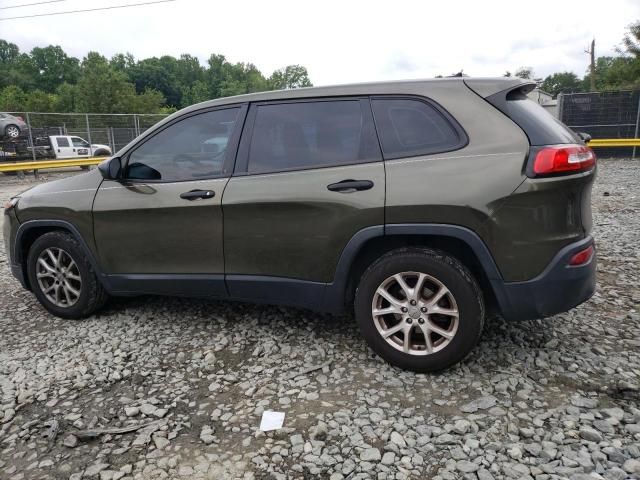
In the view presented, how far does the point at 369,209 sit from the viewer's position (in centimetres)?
293

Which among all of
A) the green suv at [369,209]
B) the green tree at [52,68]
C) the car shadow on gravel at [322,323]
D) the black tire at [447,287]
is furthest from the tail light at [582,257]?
the green tree at [52,68]

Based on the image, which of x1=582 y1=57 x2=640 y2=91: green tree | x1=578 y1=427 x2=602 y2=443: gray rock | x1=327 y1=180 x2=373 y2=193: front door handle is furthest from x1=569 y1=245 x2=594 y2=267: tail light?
x1=582 y1=57 x2=640 y2=91: green tree

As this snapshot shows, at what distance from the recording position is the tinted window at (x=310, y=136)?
122 inches

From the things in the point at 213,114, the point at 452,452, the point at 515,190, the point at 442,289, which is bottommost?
the point at 452,452

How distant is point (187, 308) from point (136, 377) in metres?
1.12

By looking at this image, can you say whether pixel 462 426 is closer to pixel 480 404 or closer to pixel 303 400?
pixel 480 404

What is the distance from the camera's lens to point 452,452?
2.33 meters

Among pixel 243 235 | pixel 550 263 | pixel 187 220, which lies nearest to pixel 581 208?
pixel 550 263

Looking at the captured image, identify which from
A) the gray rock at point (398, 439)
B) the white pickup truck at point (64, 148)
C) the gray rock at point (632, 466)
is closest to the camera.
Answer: the gray rock at point (632, 466)

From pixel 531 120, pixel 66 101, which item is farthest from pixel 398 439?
pixel 66 101

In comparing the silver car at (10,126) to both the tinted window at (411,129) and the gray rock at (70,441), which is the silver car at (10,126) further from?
the tinted window at (411,129)

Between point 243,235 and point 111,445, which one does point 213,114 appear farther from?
point 111,445

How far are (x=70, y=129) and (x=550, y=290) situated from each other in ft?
73.2

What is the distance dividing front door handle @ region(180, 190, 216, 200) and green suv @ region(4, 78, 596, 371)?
0.4 inches
